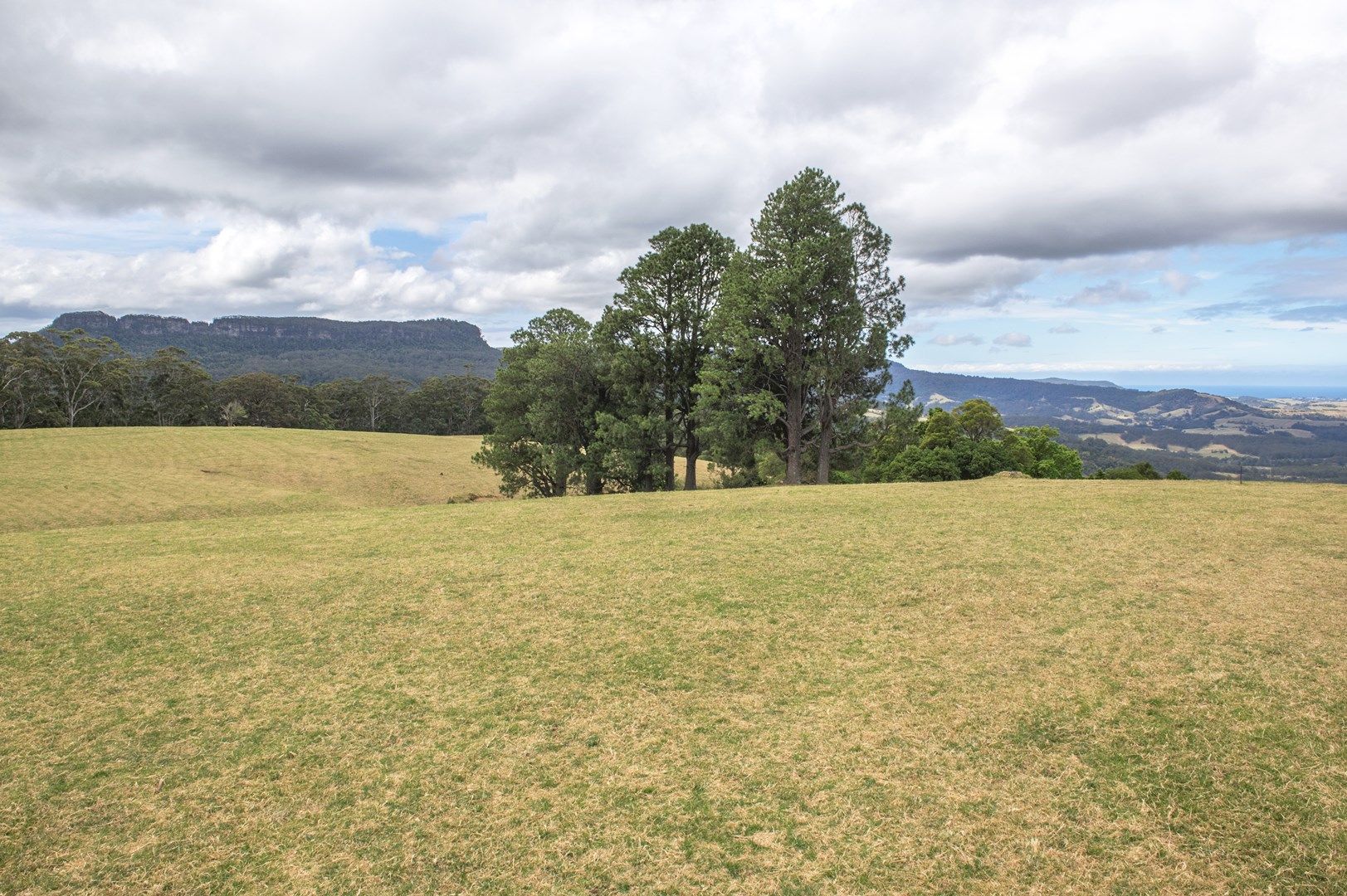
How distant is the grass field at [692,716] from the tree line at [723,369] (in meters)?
15.8

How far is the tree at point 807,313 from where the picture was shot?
29.8m

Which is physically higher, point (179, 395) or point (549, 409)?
point (179, 395)

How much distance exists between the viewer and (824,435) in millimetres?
32719

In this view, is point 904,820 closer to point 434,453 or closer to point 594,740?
point 594,740

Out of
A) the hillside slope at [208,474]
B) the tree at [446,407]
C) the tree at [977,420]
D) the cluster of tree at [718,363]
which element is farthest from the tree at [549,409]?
the tree at [446,407]

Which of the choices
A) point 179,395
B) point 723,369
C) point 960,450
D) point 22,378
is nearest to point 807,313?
point 723,369

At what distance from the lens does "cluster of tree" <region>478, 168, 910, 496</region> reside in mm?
30469

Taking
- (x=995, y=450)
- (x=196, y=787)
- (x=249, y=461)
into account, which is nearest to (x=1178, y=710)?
(x=196, y=787)

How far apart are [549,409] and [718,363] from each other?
1036 cm

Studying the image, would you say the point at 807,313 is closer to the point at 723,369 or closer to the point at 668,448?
the point at 723,369

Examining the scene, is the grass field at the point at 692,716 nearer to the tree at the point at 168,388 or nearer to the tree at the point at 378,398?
the tree at the point at 168,388

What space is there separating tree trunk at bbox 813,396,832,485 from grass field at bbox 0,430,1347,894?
1555cm

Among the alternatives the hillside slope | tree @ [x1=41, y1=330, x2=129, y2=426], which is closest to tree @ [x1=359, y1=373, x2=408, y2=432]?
tree @ [x1=41, y1=330, x2=129, y2=426]

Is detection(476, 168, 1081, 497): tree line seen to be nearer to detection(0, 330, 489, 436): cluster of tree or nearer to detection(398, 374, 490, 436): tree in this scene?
detection(0, 330, 489, 436): cluster of tree
